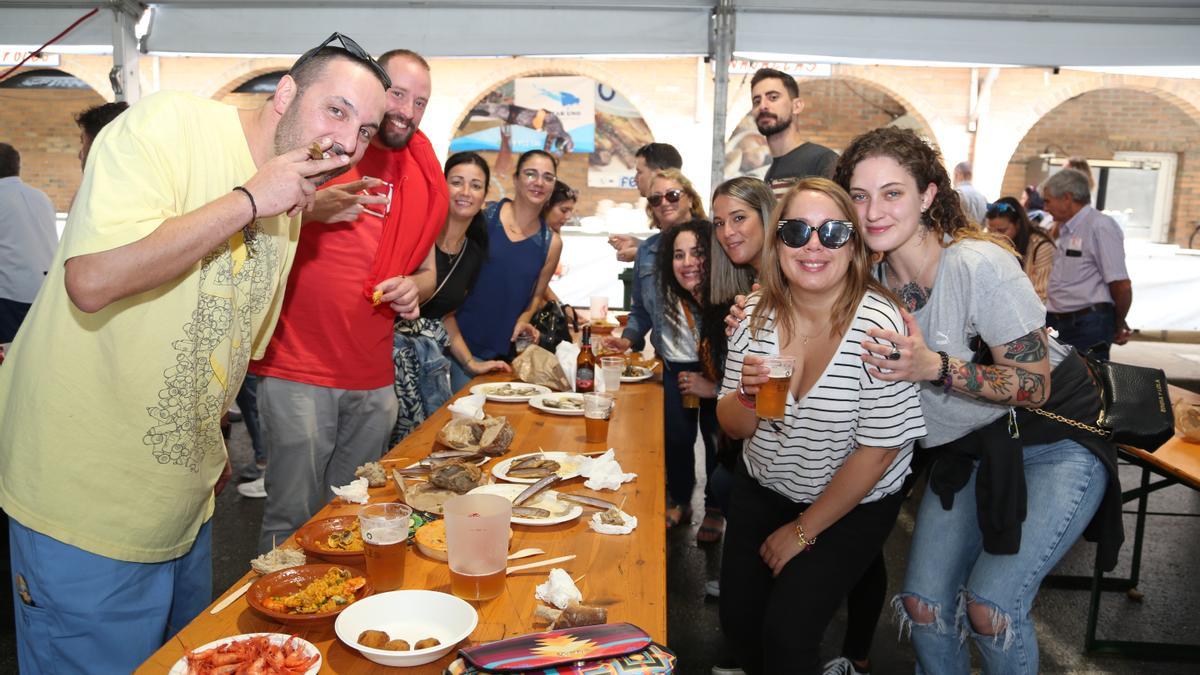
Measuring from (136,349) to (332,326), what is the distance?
1.15 metres

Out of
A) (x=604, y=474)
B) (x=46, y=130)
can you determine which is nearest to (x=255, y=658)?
(x=604, y=474)

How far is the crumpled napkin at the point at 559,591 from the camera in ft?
5.58

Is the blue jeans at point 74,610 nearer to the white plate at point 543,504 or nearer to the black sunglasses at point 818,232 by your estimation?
the white plate at point 543,504

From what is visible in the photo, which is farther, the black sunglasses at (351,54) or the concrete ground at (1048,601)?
the concrete ground at (1048,601)

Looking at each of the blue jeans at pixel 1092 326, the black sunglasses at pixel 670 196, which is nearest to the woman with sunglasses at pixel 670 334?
the black sunglasses at pixel 670 196

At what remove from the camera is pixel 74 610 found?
1.77 meters

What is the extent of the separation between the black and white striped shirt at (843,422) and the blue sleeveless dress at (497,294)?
2100 millimetres

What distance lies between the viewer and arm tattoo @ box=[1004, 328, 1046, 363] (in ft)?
7.67

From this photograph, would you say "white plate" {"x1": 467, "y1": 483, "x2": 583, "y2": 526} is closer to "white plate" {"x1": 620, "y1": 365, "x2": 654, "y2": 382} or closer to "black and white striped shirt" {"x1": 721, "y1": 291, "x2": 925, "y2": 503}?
"black and white striped shirt" {"x1": 721, "y1": 291, "x2": 925, "y2": 503}

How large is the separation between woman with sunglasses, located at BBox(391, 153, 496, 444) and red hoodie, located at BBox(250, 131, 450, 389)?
2.55 ft

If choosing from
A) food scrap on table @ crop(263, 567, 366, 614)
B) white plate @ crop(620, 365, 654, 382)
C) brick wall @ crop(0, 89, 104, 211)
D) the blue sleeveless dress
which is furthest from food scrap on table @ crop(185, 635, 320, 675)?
brick wall @ crop(0, 89, 104, 211)

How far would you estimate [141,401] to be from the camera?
1784 mm

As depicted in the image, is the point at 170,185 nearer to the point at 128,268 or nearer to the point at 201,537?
the point at 128,268

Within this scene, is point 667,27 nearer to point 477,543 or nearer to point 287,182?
point 287,182
